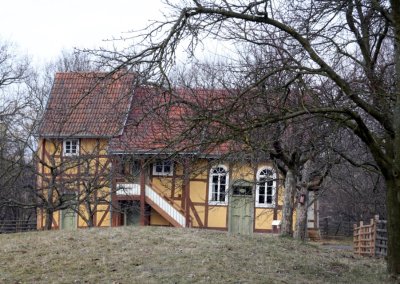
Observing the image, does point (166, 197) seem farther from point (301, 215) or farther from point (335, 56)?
point (335, 56)

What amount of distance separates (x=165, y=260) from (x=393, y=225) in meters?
3.85

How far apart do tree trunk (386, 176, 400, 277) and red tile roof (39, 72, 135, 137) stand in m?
4.29

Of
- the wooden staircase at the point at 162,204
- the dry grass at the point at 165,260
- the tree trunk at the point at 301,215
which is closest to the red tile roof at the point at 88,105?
the dry grass at the point at 165,260

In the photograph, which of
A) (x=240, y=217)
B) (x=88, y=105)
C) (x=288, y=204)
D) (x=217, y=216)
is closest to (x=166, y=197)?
(x=217, y=216)

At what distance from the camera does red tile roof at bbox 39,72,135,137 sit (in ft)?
25.9

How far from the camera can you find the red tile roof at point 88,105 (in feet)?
25.9

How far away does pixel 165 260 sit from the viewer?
10188 mm

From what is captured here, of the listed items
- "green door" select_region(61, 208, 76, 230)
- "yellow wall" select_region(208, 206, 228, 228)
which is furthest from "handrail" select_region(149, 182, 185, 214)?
"green door" select_region(61, 208, 76, 230)

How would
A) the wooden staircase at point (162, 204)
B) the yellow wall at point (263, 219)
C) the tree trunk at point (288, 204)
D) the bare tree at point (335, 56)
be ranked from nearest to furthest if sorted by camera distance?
1. the bare tree at point (335, 56)
2. the tree trunk at point (288, 204)
3. the wooden staircase at point (162, 204)
4. the yellow wall at point (263, 219)

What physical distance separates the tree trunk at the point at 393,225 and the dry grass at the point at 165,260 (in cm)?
44

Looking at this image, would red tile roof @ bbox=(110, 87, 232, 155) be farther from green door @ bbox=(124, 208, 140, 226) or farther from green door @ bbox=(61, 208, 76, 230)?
green door @ bbox=(61, 208, 76, 230)

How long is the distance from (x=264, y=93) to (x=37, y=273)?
465cm

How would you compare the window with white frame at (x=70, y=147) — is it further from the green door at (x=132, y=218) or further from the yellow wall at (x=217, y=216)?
the yellow wall at (x=217, y=216)

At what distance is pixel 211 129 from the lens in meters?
8.61
